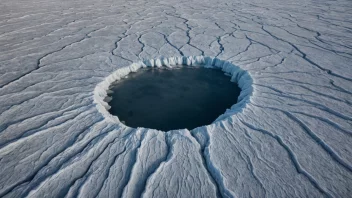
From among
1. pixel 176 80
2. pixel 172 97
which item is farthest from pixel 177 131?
pixel 176 80

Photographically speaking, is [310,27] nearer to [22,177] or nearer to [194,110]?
[194,110]

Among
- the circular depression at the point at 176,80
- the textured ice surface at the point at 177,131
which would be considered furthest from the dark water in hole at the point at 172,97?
the textured ice surface at the point at 177,131

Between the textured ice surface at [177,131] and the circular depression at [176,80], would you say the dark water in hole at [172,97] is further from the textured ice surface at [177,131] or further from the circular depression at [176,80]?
the textured ice surface at [177,131]

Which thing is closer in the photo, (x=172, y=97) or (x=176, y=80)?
(x=172, y=97)

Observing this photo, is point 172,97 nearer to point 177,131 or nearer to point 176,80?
point 176,80

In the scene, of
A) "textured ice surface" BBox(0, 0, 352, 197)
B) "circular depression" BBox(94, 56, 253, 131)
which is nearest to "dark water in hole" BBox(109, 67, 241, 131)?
"circular depression" BBox(94, 56, 253, 131)

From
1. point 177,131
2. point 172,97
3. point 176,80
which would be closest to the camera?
point 177,131
